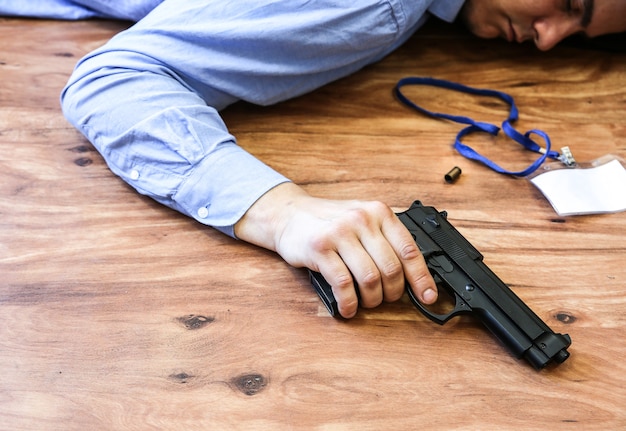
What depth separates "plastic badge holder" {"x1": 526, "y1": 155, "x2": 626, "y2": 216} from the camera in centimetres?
120

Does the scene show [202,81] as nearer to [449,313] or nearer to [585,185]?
[449,313]

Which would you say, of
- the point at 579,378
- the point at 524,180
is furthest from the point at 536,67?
the point at 579,378

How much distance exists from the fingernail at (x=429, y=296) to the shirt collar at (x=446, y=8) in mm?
762

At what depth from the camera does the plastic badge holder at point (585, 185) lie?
1.20 m

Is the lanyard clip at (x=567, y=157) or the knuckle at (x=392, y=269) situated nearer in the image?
the knuckle at (x=392, y=269)

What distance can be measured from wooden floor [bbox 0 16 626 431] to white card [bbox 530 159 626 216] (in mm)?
17

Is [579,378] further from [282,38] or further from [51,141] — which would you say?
[51,141]

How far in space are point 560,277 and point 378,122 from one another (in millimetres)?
516

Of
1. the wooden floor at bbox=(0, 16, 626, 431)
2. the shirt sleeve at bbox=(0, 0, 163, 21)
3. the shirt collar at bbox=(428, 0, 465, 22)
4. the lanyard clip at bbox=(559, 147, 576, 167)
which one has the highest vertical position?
the shirt collar at bbox=(428, 0, 465, 22)

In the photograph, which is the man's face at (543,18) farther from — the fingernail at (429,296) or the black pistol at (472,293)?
the fingernail at (429,296)

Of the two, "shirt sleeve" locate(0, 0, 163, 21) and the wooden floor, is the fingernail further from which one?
"shirt sleeve" locate(0, 0, 163, 21)

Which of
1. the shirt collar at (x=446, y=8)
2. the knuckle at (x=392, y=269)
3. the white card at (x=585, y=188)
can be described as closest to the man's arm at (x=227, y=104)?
the knuckle at (x=392, y=269)

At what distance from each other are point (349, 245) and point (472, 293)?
0.21 metres

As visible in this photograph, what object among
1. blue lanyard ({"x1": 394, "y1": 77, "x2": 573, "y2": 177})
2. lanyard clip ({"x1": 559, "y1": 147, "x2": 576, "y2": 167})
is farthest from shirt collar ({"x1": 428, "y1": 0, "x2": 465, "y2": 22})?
lanyard clip ({"x1": 559, "y1": 147, "x2": 576, "y2": 167})
